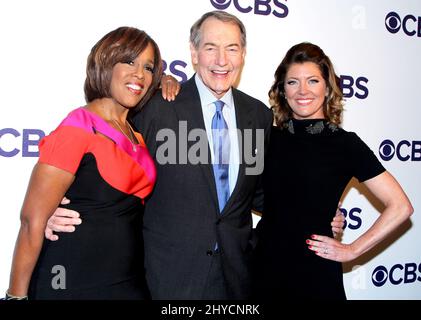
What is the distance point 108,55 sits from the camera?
155cm

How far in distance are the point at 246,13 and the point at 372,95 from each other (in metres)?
1.04

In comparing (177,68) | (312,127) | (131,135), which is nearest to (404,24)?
(312,127)

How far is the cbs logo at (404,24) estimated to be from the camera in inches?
114

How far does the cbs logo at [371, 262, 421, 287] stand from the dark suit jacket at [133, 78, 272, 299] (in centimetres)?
154

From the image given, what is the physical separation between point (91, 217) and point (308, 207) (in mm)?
938

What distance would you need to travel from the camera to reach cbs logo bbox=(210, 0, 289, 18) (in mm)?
2424

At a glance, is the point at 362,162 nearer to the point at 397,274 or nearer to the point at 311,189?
the point at 311,189

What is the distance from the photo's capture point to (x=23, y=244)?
1426 millimetres

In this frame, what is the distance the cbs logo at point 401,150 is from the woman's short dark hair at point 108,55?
6.43ft

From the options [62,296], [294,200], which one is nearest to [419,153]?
[294,200]

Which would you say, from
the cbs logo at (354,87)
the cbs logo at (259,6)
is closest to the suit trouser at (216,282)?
the cbs logo at (259,6)

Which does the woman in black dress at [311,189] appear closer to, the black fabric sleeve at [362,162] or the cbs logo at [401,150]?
the black fabric sleeve at [362,162]

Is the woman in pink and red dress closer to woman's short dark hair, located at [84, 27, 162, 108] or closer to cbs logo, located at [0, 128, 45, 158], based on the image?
woman's short dark hair, located at [84, 27, 162, 108]

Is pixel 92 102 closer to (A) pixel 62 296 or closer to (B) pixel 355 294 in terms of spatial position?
(A) pixel 62 296
